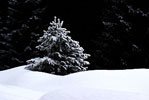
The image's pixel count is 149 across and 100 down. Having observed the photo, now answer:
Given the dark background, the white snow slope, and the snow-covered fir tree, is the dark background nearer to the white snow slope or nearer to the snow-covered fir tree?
the snow-covered fir tree

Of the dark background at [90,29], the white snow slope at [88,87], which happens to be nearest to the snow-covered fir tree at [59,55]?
the white snow slope at [88,87]

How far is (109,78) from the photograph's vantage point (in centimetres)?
685

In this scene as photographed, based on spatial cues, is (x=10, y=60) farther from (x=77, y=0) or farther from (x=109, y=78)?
(x=109, y=78)

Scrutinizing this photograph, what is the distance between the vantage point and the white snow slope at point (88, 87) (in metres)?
5.73

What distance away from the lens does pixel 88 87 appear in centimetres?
634

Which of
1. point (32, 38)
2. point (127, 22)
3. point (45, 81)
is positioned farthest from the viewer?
point (32, 38)

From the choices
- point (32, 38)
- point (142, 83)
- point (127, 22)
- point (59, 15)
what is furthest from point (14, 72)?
point (59, 15)

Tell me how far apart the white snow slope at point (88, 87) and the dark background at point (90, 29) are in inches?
315

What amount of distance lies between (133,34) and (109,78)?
1092 cm

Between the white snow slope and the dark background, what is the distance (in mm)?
7989

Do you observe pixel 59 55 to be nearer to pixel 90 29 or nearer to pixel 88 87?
→ pixel 88 87

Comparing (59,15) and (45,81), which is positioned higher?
(59,15)

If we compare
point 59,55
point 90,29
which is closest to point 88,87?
point 59,55

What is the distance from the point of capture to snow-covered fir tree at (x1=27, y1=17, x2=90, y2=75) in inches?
440
